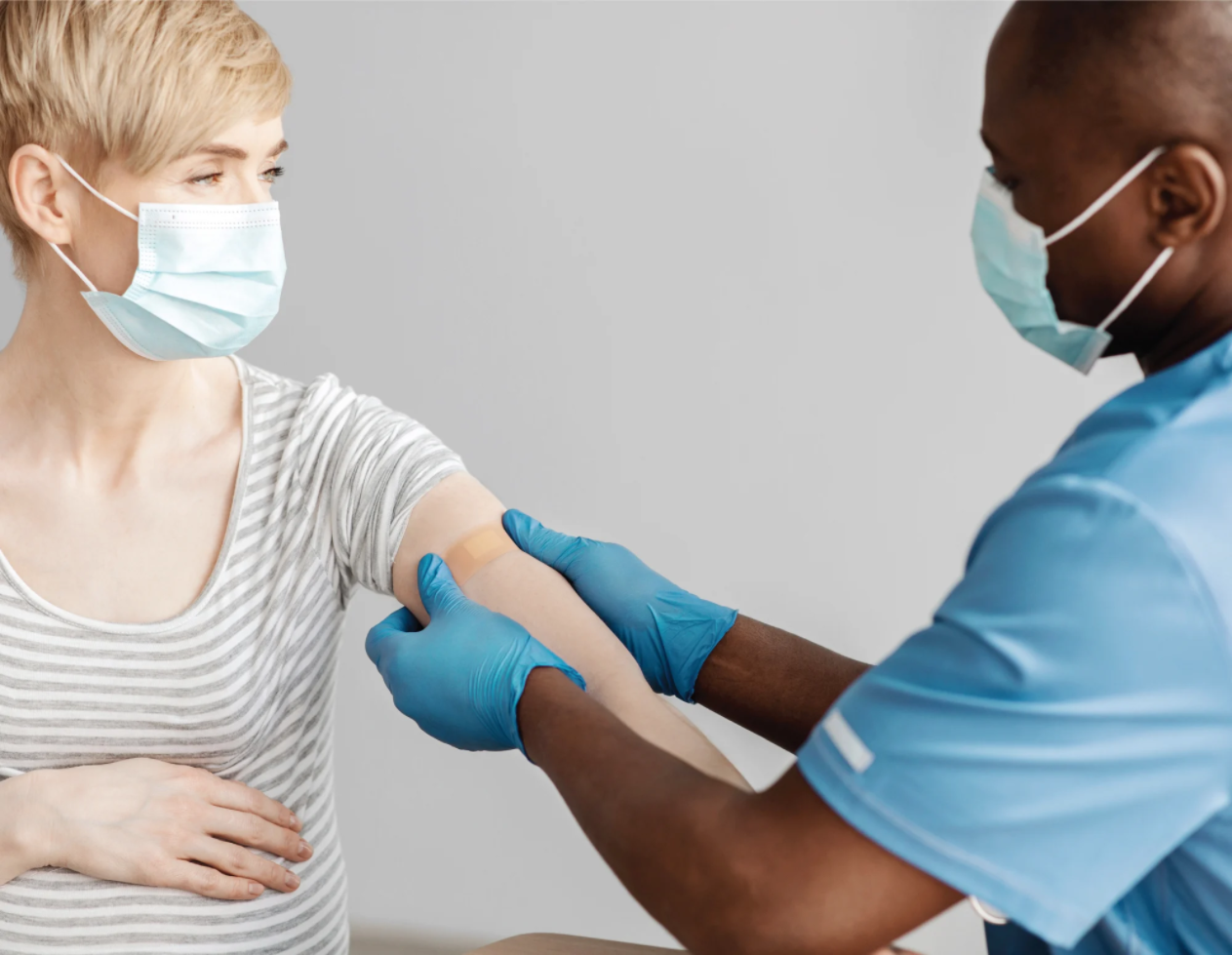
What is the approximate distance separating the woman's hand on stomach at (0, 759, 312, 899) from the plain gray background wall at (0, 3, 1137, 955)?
116 centimetres

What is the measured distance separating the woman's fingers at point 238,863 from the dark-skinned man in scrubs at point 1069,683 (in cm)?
53

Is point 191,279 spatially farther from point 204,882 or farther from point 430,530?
point 204,882

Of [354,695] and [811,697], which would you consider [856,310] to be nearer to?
[811,697]

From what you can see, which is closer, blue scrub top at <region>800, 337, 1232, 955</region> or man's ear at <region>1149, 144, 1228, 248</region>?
blue scrub top at <region>800, 337, 1232, 955</region>

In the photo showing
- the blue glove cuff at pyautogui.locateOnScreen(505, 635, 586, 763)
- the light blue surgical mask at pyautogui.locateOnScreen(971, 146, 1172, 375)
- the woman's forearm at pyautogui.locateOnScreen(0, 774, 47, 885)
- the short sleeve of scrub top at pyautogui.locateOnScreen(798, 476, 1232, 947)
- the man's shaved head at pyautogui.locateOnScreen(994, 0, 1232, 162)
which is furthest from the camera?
the woman's forearm at pyautogui.locateOnScreen(0, 774, 47, 885)

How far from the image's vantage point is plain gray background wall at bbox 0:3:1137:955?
214 cm

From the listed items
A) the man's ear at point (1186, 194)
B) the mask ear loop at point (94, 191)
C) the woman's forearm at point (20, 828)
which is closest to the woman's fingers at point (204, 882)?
the woman's forearm at point (20, 828)

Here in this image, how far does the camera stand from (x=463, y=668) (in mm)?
1178

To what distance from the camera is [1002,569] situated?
77cm

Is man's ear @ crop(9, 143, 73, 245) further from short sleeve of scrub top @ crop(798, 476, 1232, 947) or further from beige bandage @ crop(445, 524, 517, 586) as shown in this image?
short sleeve of scrub top @ crop(798, 476, 1232, 947)

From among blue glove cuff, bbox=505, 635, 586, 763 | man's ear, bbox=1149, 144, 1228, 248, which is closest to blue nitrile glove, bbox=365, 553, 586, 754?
blue glove cuff, bbox=505, 635, 586, 763

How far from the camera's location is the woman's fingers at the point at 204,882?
1273 millimetres

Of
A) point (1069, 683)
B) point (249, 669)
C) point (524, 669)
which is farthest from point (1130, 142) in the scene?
point (249, 669)

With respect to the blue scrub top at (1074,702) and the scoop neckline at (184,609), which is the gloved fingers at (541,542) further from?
the blue scrub top at (1074,702)
